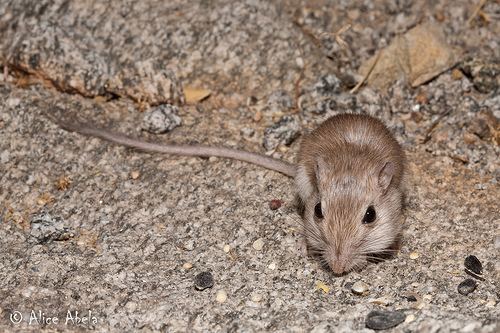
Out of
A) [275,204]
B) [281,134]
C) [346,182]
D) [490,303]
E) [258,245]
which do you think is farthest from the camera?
[281,134]

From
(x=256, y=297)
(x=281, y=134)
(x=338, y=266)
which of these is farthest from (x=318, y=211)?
(x=281, y=134)

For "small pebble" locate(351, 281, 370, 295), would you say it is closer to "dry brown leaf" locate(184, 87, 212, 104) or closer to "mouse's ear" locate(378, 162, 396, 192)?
"mouse's ear" locate(378, 162, 396, 192)

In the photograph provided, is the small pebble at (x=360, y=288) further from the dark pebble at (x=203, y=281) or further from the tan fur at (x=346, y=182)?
the dark pebble at (x=203, y=281)

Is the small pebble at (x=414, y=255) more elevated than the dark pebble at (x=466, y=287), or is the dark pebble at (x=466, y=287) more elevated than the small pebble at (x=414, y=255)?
the dark pebble at (x=466, y=287)

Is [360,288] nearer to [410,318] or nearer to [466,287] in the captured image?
[410,318]

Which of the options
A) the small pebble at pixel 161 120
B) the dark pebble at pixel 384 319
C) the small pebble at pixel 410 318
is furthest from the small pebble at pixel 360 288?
the small pebble at pixel 161 120

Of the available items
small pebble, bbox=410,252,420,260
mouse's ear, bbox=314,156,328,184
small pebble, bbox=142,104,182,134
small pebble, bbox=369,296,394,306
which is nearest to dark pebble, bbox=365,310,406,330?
small pebble, bbox=369,296,394,306

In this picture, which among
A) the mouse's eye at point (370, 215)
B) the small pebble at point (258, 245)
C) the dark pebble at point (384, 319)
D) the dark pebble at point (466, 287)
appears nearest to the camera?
the dark pebble at point (384, 319)
